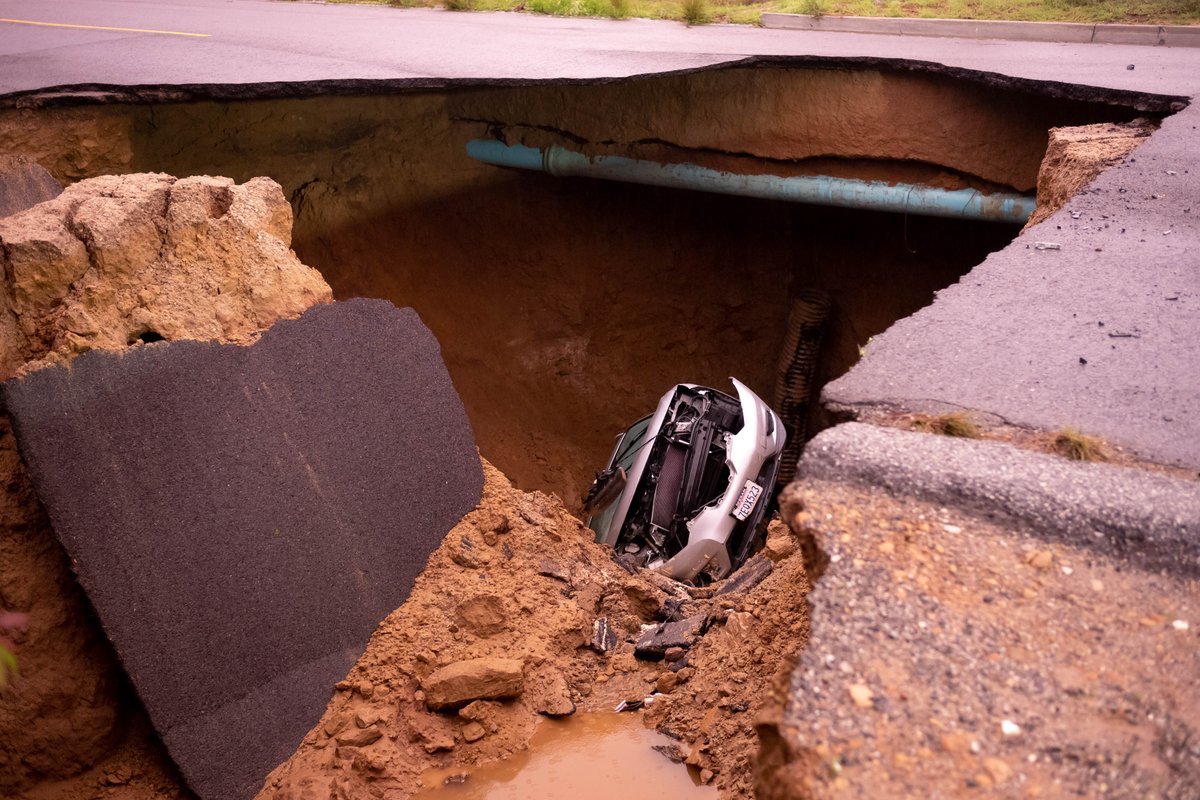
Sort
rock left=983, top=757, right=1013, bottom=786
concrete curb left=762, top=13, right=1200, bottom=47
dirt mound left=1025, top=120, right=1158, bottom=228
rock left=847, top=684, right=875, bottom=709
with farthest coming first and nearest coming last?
1. concrete curb left=762, top=13, right=1200, bottom=47
2. dirt mound left=1025, top=120, right=1158, bottom=228
3. rock left=847, top=684, right=875, bottom=709
4. rock left=983, top=757, right=1013, bottom=786

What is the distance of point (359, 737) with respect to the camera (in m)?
3.53

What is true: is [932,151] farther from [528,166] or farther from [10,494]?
[10,494]

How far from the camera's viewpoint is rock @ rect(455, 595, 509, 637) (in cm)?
398

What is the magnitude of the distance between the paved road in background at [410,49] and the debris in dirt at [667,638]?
4467 millimetres

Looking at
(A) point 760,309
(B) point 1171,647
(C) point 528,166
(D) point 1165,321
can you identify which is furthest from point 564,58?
(B) point 1171,647

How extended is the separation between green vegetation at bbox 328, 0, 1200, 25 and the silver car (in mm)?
5528

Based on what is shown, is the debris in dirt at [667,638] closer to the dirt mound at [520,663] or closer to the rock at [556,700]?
the dirt mound at [520,663]

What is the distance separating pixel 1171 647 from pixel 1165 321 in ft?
6.27

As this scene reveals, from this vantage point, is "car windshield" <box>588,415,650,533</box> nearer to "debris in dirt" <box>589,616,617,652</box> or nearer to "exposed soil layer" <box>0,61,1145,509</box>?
"exposed soil layer" <box>0,61,1145,509</box>

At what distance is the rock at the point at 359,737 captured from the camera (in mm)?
3525

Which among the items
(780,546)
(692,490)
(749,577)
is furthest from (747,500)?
(780,546)

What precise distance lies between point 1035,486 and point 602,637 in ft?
6.98

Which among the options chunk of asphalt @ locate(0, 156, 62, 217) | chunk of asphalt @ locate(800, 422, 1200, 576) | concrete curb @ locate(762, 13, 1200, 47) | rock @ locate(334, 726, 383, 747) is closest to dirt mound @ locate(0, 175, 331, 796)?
chunk of asphalt @ locate(0, 156, 62, 217)

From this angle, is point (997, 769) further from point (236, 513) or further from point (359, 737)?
point (236, 513)
